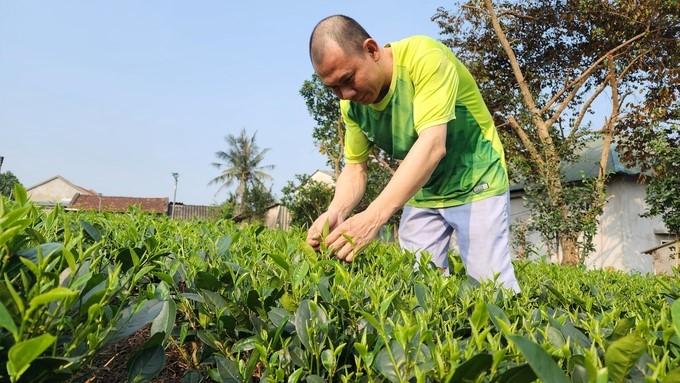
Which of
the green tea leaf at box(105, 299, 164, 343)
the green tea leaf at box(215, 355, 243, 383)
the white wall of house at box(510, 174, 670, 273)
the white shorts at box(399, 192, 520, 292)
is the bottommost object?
the white wall of house at box(510, 174, 670, 273)

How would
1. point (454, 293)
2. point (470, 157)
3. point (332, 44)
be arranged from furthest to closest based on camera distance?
1. point (470, 157)
2. point (332, 44)
3. point (454, 293)

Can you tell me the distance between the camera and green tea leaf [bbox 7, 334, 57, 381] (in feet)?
1.90

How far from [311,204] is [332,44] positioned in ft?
84.1

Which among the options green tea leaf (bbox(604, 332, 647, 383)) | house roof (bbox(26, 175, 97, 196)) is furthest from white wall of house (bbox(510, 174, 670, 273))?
house roof (bbox(26, 175, 97, 196))

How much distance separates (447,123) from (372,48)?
0.51 m

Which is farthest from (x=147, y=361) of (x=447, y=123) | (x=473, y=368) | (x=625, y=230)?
(x=625, y=230)

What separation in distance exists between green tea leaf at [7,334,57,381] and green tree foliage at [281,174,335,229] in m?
25.6

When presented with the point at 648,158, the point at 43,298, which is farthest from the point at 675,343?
the point at 648,158

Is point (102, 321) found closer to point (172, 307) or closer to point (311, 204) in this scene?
point (172, 307)

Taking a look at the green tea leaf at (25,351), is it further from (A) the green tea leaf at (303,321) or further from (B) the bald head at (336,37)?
(B) the bald head at (336,37)

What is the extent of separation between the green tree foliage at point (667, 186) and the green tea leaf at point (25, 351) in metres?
15.9

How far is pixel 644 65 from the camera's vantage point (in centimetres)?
1695

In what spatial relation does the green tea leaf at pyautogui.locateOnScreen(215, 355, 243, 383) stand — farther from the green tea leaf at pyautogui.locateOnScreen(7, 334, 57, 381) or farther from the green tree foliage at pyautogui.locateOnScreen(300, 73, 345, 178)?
the green tree foliage at pyautogui.locateOnScreen(300, 73, 345, 178)

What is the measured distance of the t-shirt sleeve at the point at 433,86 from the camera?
221cm
